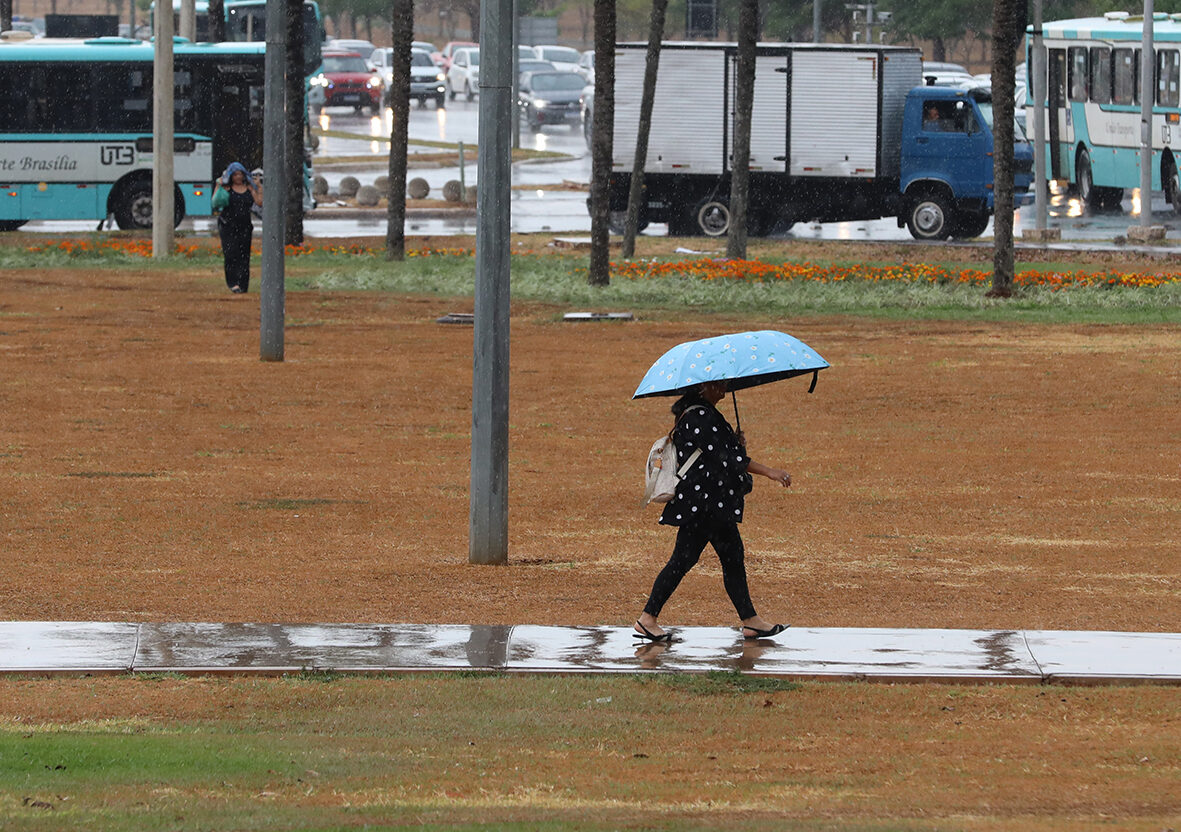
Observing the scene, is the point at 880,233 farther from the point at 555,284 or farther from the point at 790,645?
the point at 790,645

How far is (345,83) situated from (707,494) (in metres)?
65.7

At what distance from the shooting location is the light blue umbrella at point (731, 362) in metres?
9.19

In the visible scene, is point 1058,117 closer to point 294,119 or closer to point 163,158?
point 294,119

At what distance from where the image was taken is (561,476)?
50.2 feet

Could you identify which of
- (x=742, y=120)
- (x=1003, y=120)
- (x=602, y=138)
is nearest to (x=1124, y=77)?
(x=742, y=120)

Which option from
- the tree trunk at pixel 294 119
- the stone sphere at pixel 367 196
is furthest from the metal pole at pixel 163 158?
the stone sphere at pixel 367 196

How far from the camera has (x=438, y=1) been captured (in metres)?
111

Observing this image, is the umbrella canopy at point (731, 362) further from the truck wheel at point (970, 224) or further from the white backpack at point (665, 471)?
the truck wheel at point (970, 224)

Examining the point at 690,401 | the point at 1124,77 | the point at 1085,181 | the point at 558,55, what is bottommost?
the point at 690,401

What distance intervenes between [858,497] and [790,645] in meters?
4.86

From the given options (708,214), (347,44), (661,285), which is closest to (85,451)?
(661,285)

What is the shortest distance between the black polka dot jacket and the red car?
64.8 m

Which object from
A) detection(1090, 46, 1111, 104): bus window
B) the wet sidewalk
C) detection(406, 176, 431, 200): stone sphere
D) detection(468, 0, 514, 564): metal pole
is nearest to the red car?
detection(406, 176, 431, 200): stone sphere

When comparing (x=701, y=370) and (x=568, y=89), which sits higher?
(x=568, y=89)
